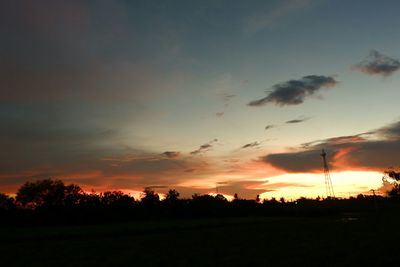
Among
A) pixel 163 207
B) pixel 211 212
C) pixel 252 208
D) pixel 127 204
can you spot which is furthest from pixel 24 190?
pixel 252 208

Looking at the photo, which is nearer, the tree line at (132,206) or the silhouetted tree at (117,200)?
the tree line at (132,206)

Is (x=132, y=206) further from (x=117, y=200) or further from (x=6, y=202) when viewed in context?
(x=6, y=202)

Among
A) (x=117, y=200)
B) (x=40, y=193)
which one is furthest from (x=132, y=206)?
(x=40, y=193)

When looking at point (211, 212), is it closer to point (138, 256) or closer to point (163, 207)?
point (163, 207)

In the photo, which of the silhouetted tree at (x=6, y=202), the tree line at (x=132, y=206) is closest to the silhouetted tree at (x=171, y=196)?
the tree line at (x=132, y=206)

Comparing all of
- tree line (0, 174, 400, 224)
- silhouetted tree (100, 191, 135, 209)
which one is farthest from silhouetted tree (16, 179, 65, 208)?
silhouetted tree (100, 191, 135, 209)

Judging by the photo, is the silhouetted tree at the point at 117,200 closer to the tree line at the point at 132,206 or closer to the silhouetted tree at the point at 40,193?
the tree line at the point at 132,206

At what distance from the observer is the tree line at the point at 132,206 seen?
433ft

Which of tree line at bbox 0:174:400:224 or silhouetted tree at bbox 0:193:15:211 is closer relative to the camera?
tree line at bbox 0:174:400:224

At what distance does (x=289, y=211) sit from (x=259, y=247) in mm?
116372

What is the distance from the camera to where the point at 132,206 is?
494ft

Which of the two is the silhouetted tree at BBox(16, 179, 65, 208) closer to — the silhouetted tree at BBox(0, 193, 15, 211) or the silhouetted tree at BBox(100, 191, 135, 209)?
the silhouetted tree at BBox(0, 193, 15, 211)

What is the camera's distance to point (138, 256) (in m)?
37.5

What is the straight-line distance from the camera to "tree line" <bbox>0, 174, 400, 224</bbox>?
433 ft
